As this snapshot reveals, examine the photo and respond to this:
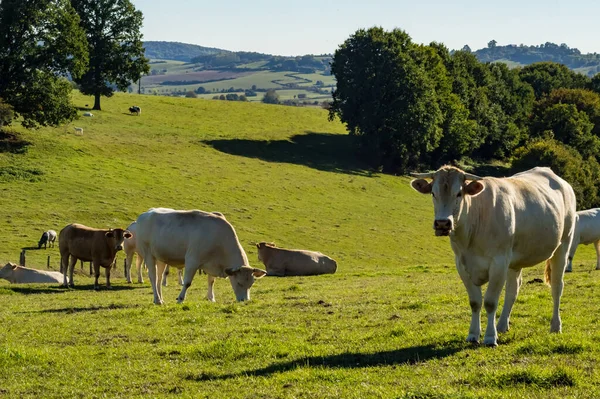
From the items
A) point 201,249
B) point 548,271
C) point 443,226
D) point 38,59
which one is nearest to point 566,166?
point 38,59

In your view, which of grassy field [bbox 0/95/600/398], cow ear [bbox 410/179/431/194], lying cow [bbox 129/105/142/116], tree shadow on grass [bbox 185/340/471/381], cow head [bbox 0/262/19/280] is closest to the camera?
grassy field [bbox 0/95/600/398]

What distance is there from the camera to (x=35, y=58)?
60688 mm

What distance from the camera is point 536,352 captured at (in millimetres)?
11141

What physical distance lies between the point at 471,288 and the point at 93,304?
39.6ft

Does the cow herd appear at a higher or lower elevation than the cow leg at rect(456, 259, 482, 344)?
higher

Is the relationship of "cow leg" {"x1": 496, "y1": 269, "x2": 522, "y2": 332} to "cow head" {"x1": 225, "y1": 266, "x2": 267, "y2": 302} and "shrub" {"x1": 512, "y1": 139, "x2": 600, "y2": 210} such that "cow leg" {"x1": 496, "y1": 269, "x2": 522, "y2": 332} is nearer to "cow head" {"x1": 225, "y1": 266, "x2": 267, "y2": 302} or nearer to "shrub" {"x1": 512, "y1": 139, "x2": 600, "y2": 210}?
"cow head" {"x1": 225, "y1": 266, "x2": 267, "y2": 302}

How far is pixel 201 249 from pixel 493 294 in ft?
35.7

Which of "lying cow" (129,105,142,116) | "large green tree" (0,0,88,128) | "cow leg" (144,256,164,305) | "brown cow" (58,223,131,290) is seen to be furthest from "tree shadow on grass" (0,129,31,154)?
"cow leg" (144,256,164,305)

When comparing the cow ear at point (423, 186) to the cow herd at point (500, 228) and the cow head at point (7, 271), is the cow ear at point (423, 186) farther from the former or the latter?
the cow head at point (7, 271)

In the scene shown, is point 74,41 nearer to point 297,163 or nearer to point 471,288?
point 297,163

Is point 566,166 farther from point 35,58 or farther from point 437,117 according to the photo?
point 35,58

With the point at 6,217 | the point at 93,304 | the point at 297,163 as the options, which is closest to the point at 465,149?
the point at 297,163

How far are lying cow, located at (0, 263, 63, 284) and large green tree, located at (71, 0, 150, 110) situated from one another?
154 feet

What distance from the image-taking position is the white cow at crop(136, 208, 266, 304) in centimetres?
2109
